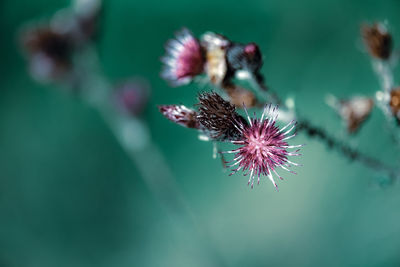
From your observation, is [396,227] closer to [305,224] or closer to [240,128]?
[305,224]

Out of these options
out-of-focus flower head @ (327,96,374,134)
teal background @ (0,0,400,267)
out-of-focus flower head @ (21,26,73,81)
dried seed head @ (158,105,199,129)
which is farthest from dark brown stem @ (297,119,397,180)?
out-of-focus flower head @ (21,26,73,81)

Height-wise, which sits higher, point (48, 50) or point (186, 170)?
point (186, 170)

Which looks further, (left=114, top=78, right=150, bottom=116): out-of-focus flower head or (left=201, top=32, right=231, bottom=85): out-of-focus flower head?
(left=114, top=78, right=150, bottom=116): out-of-focus flower head

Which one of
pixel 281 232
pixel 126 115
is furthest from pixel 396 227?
pixel 126 115

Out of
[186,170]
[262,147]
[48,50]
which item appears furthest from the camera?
[186,170]

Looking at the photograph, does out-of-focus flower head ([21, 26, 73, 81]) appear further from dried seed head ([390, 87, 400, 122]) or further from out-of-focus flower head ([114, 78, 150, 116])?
dried seed head ([390, 87, 400, 122])

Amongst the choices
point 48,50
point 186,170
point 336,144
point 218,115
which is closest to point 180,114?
point 218,115

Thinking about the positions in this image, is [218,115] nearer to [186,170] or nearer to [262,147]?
[262,147]

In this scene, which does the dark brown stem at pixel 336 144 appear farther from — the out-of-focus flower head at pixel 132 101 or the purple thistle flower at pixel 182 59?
the out-of-focus flower head at pixel 132 101
